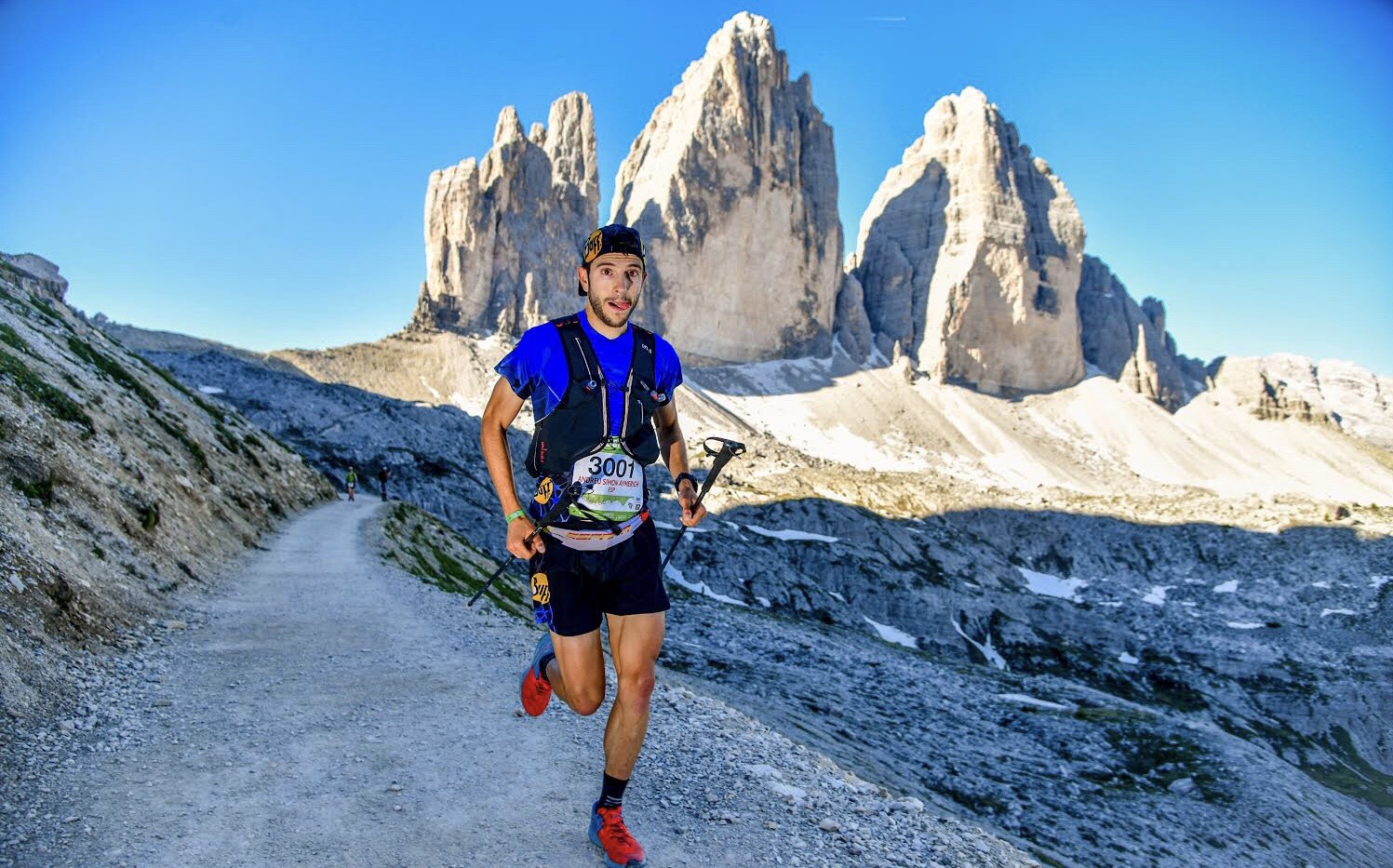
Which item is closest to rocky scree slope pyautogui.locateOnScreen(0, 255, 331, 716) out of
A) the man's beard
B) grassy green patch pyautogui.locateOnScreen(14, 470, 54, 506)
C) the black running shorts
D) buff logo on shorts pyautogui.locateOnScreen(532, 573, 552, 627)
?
grassy green patch pyautogui.locateOnScreen(14, 470, 54, 506)

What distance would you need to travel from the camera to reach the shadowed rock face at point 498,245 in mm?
139625

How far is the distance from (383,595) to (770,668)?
19.7 metres

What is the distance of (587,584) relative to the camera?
5.31 m

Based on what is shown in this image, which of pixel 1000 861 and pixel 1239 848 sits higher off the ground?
pixel 1000 861

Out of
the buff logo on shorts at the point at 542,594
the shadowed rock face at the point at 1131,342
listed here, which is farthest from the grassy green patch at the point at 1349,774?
the shadowed rock face at the point at 1131,342

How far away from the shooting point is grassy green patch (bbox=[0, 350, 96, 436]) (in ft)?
52.6

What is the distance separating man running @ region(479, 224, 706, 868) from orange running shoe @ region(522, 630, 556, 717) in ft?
1.26

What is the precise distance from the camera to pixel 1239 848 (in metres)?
23.3

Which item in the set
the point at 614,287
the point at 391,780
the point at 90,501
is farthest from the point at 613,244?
the point at 90,501

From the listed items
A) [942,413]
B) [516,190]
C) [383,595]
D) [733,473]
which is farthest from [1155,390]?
[383,595]

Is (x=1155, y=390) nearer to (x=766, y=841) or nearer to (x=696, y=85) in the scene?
(x=696, y=85)

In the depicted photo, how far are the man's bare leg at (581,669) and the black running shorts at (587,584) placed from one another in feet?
0.25

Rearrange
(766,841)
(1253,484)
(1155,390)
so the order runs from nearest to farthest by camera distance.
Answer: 1. (766,841)
2. (1253,484)
3. (1155,390)

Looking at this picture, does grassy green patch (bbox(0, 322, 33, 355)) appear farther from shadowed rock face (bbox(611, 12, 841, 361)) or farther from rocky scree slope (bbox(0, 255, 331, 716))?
shadowed rock face (bbox(611, 12, 841, 361))
